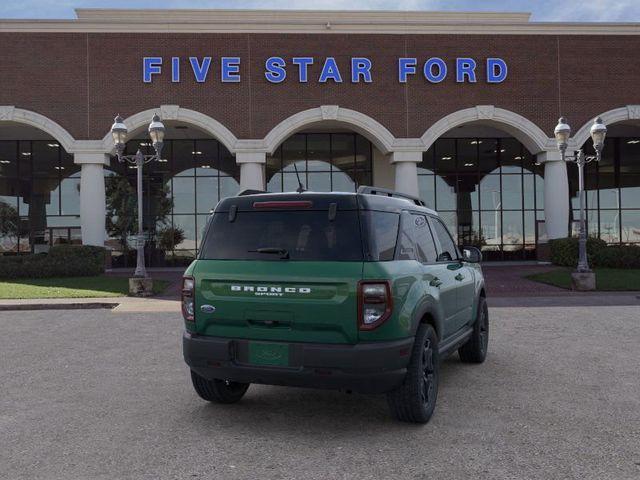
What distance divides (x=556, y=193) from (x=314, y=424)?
72.0ft

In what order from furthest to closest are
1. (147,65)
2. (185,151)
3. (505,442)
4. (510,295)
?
(185,151), (147,65), (510,295), (505,442)

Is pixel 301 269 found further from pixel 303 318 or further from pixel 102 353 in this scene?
pixel 102 353

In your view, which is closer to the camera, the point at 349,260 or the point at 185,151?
the point at 349,260

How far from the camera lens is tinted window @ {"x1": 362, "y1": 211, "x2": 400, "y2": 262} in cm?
441

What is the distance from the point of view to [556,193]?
23.8 meters

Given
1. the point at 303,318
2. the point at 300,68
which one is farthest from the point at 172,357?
the point at 300,68

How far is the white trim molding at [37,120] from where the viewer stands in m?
22.4

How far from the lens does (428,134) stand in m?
23.2

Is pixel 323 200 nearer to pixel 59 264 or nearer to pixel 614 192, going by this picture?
pixel 59 264

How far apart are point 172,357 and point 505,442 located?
4859 millimetres

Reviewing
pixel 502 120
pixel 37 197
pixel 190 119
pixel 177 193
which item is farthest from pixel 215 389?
pixel 37 197

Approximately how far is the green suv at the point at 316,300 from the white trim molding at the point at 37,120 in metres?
20.4

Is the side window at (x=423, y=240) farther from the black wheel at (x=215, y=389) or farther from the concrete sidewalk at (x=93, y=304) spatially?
the concrete sidewalk at (x=93, y=304)

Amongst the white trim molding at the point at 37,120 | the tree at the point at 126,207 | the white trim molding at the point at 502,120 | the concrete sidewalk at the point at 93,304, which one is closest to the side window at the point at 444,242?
the concrete sidewalk at the point at 93,304
